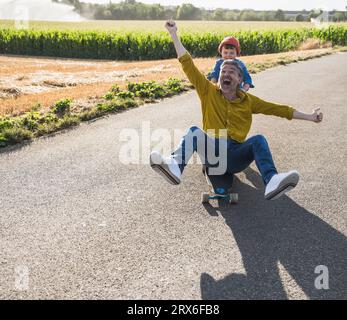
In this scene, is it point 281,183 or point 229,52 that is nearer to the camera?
point 281,183

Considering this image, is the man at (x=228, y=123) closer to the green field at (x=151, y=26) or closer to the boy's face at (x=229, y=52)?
the boy's face at (x=229, y=52)

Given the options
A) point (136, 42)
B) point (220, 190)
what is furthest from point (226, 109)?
point (136, 42)

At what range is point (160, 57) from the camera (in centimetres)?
3072

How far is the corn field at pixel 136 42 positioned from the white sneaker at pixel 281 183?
2773 cm

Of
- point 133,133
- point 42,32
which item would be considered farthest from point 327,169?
point 42,32

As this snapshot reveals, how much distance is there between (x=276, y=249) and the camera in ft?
11.8

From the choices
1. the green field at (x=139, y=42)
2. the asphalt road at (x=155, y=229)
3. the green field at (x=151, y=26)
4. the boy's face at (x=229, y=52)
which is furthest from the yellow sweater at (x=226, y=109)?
the green field at (x=151, y=26)

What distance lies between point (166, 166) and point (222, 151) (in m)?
0.77

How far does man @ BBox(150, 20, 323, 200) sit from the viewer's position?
13.6 ft

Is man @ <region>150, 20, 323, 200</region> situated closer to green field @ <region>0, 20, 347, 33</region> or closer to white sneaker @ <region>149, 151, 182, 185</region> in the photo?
white sneaker @ <region>149, 151, 182, 185</region>

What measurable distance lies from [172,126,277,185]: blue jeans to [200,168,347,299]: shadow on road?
44cm

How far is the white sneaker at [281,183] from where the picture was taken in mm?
3654

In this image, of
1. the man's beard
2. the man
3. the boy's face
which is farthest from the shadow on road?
the boy's face

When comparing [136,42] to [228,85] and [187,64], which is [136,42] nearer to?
[187,64]
